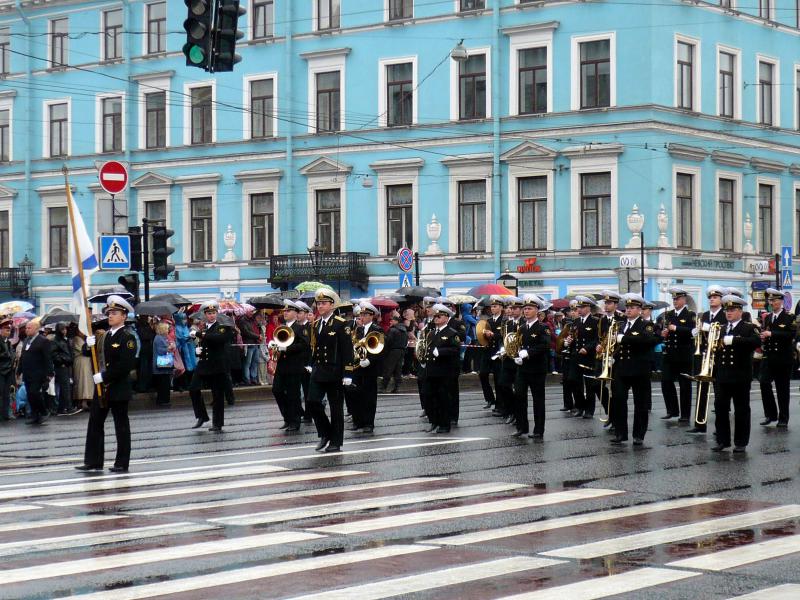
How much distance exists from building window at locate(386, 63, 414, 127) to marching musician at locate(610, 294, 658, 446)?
31248 millimetres

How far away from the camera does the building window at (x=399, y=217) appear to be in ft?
164

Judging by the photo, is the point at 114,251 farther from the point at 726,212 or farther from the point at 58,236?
the point at 58,236

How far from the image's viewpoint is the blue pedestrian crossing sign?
2600cm

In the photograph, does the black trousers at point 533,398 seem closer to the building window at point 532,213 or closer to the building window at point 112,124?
the building window at point 532,213

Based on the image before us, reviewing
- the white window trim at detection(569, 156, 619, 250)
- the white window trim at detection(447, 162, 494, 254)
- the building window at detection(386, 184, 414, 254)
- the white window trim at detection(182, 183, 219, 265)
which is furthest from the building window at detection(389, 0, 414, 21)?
the white window trim at detection(182, 183, 219, 265)

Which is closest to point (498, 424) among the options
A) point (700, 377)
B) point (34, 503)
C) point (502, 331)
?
point (502, 331)

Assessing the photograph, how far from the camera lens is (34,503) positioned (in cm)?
1345

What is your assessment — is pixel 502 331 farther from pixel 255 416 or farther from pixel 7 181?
pixel 7 181

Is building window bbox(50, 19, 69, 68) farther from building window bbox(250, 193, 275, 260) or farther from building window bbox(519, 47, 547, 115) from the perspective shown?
building window bbox(519, 47, 547, 115)

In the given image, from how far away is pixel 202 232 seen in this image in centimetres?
5406

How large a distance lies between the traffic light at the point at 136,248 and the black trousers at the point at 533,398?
9.46 metres

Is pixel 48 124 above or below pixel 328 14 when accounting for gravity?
below

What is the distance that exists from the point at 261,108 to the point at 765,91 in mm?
17469

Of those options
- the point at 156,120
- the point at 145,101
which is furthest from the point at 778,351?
the point at 145,101
